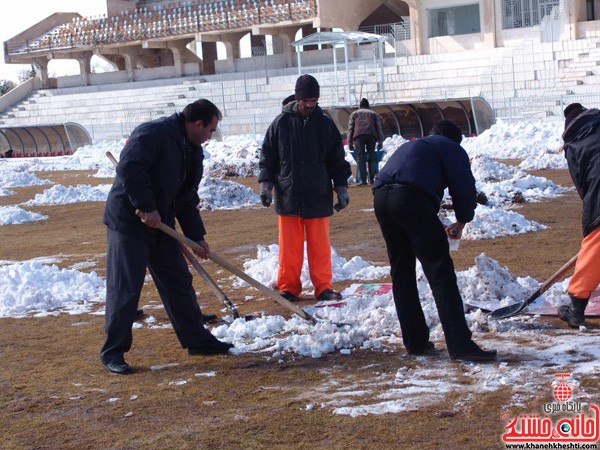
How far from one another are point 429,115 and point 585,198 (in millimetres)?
26611

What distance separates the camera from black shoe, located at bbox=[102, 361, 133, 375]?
6844 mm

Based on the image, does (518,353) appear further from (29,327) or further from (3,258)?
(3,258)

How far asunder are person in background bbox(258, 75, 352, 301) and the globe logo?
141 inches

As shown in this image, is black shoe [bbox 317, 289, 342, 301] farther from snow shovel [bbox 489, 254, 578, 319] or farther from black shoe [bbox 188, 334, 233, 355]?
black shoe [bbox 188, 334, 233, 355]

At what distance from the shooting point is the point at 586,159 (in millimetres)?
7211

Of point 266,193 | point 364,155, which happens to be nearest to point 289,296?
point 266,193

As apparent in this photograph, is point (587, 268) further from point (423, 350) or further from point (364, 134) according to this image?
point (364, 134)

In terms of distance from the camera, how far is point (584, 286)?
728cm

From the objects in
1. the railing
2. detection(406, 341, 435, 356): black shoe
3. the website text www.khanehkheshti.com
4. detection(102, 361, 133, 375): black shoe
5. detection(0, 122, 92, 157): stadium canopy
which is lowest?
detection(0, 122, 92, 157): stadium canopy

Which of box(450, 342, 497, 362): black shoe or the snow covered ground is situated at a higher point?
box(450, 342, 497, 362): black shoe

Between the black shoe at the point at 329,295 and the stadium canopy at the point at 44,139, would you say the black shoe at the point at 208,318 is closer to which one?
the black shoe at the point at 329,295

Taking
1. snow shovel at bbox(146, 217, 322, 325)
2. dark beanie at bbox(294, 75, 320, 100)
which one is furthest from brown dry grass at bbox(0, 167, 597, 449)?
dark beanie at bbox(294, 75, 320, 100)

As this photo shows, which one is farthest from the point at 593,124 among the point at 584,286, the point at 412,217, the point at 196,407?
the point at 196,407

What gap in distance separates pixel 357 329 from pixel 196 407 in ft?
5.82
